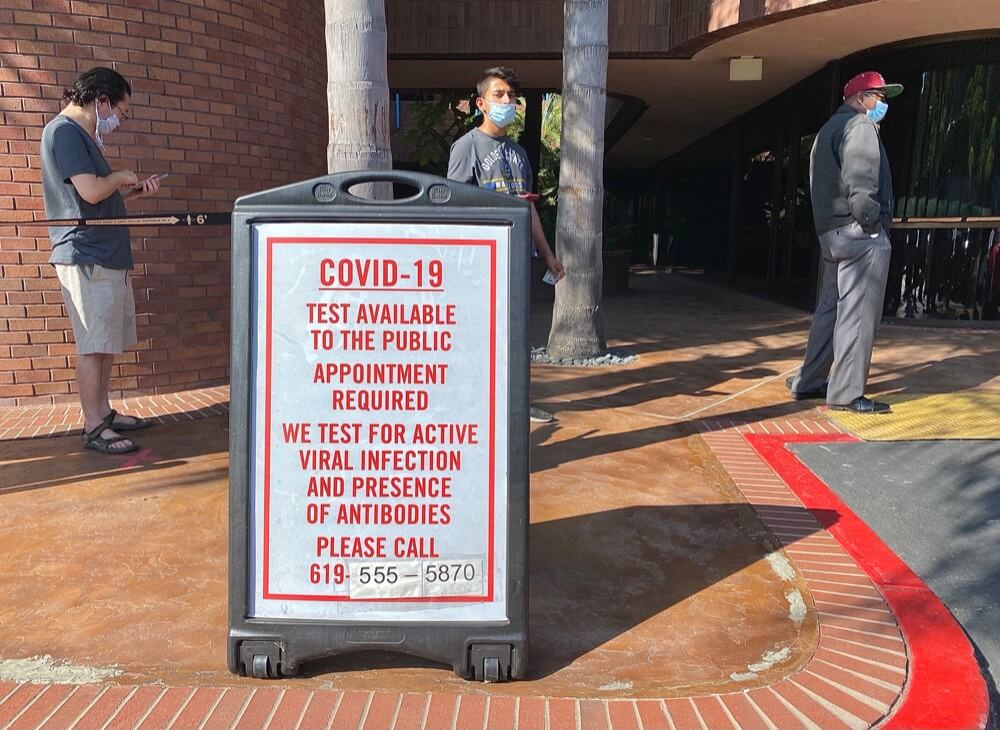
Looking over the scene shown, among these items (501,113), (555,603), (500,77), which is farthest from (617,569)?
(500,77)

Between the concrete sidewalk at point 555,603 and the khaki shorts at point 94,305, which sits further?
the khaki shorts at point 94,305

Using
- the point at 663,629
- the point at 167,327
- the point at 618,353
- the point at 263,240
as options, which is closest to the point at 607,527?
the point at 663,629

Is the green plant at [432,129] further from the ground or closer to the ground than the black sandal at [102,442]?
further from the ground

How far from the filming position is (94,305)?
384cm

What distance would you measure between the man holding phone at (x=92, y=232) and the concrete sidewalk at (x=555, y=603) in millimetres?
441

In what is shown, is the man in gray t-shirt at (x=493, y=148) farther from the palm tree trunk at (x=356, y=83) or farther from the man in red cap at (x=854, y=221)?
the man in red cap at (x=854, y=221)

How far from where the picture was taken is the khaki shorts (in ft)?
12.5

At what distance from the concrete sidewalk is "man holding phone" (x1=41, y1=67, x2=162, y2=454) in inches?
17.4

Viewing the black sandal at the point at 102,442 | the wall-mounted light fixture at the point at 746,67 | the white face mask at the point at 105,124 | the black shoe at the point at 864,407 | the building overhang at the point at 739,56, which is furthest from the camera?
the wall-mounted light fixture at the point at 746,67

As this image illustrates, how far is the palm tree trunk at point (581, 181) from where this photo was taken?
6.26m

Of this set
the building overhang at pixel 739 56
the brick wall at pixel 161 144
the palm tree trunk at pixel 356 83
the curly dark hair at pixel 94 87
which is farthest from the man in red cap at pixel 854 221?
the curly dark hair at pixel 94 87

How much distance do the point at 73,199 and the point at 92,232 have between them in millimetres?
179

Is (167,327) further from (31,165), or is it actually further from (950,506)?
(950,506)

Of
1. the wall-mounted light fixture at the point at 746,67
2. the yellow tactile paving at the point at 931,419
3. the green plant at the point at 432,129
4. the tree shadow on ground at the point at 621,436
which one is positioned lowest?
the tree shadow on ground at the point at 621,436
